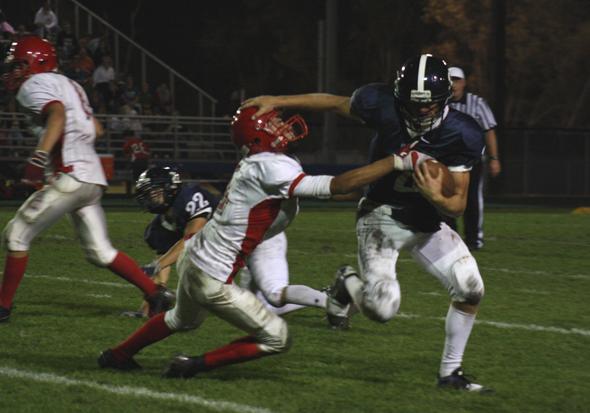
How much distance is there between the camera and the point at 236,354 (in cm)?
532

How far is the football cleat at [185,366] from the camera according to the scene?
538cm

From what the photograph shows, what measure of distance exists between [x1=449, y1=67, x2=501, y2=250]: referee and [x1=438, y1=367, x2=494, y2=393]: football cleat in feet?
18.5

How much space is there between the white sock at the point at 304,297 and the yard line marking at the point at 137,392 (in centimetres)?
157

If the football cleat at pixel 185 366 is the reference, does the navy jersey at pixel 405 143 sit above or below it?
above

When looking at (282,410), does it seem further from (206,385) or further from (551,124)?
(551,124)

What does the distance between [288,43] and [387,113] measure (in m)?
42.1

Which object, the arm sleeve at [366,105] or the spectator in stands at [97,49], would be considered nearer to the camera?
the arm sleeve at [366,105]

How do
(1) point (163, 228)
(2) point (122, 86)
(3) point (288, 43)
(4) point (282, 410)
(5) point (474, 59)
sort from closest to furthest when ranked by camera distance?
(4) point (282, 410) → (1) point (163, 228) → (2) point (122, 86) → (5) point (474, 59) → (3) point (288, 43)

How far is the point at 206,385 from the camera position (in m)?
5.34

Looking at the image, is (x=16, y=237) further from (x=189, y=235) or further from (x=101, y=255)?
(x=189, y=235)

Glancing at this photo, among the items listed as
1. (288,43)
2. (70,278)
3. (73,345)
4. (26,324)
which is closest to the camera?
(73,345)

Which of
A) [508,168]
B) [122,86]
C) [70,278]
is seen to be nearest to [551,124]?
[508,168]

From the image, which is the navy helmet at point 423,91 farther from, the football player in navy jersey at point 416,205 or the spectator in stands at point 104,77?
the spectator in stands at point 104,77

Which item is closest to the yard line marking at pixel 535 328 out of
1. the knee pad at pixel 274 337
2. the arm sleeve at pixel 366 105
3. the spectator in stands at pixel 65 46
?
the arm sleeve at pixel 366 105
